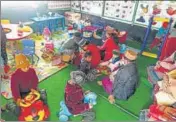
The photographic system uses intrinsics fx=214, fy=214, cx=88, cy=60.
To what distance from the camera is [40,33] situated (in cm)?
755

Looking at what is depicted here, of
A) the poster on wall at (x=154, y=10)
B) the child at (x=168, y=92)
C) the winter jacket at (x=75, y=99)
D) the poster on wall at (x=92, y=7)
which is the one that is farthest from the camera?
the poster on wall at (x=92, y=7)

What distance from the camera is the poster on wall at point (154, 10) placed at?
21.8 feet

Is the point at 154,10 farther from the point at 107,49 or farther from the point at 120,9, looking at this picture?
the point at 107,49

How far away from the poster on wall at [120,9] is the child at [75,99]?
4.41 m

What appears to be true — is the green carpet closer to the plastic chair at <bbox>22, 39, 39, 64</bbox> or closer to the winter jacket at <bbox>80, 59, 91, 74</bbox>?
the winter jacket at <bbox>80, 59, 91, 74</bbox>

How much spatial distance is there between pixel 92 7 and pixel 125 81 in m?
5.09

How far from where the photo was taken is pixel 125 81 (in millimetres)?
3926

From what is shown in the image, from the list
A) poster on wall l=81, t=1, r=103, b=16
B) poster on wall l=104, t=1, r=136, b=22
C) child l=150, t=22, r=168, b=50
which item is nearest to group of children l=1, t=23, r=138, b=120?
child l=150, t=22, r=168, b=50

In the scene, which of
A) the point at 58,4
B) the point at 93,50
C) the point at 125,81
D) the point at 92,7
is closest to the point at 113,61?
the point at 93,50

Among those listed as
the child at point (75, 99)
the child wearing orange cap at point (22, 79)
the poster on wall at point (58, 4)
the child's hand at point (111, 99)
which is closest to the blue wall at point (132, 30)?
the poster on wall at point (58, 4)

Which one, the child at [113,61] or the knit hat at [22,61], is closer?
the knit hat at [22,61]

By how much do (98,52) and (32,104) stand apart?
6.76 ft

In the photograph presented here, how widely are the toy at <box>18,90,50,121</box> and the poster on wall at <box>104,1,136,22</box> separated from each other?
16.2 ft

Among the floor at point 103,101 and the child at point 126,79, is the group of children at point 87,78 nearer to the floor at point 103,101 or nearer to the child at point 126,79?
the child at point 126,79
